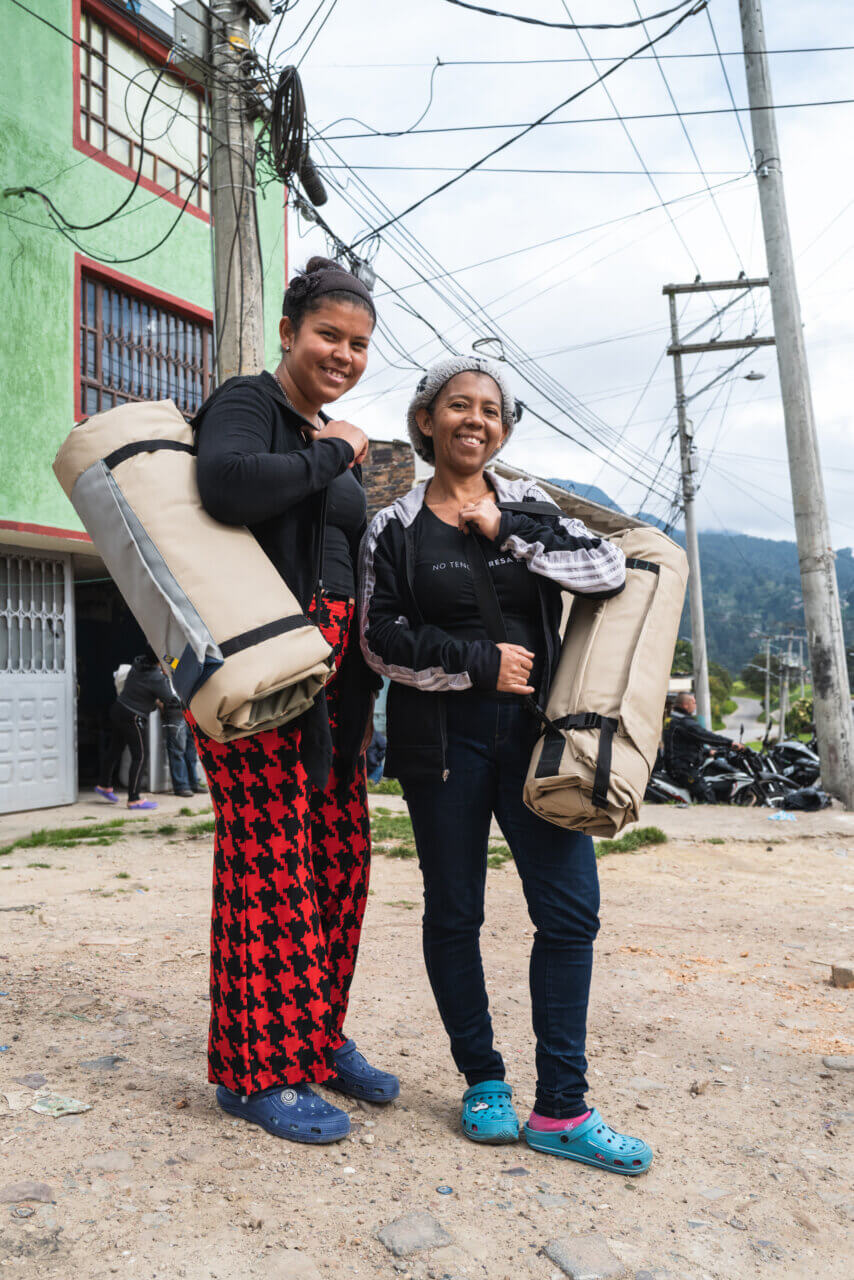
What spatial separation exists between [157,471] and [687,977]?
3055 mm

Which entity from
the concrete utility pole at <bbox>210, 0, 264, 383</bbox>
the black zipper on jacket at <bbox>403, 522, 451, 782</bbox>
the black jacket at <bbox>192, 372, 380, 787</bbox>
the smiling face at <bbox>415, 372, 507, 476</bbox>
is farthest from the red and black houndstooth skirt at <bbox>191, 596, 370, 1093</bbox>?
the concrete utility pole at <bbox>210, 0, 264, 383</bbox>

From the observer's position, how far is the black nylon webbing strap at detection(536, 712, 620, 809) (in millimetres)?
2080

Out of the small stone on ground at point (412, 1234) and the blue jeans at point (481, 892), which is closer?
the small stone on ground at point (412, 1234)

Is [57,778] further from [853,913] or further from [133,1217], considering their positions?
[133,1217]

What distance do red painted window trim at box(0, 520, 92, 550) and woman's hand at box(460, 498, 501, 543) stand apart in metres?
6.92

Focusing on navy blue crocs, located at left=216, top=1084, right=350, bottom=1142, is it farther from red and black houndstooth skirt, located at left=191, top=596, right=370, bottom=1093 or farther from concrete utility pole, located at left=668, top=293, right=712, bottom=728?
concrete utility pole, located at left=668, top=293, right=712, bottom=728

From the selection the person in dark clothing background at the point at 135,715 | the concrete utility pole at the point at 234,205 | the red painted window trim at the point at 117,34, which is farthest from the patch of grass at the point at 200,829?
the red painted window trim at the point at 117,34

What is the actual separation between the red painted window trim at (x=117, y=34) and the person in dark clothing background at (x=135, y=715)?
512 centimetres

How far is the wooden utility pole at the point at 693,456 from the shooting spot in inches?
824

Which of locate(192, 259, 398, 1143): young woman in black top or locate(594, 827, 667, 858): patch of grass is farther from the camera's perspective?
locate(594, 827, 667, 858): patch of grass

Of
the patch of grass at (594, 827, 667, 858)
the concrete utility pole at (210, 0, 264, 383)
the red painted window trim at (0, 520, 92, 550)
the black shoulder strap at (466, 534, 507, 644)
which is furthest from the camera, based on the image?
the red painted window trim at (0, 520, 92, 550)

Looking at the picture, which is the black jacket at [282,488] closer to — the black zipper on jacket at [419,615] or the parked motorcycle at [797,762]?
the black zipper on jacket at [419,615]

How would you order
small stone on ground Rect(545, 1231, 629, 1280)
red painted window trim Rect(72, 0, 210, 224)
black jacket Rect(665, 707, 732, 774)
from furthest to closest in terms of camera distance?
black jacket Rect(665, 707, 732, 774) → red painted window trim Rect(72, 0, 210, 224) → small stone on ground Rect(545, 1231, 629, 1280)

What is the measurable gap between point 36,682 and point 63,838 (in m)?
2.67
